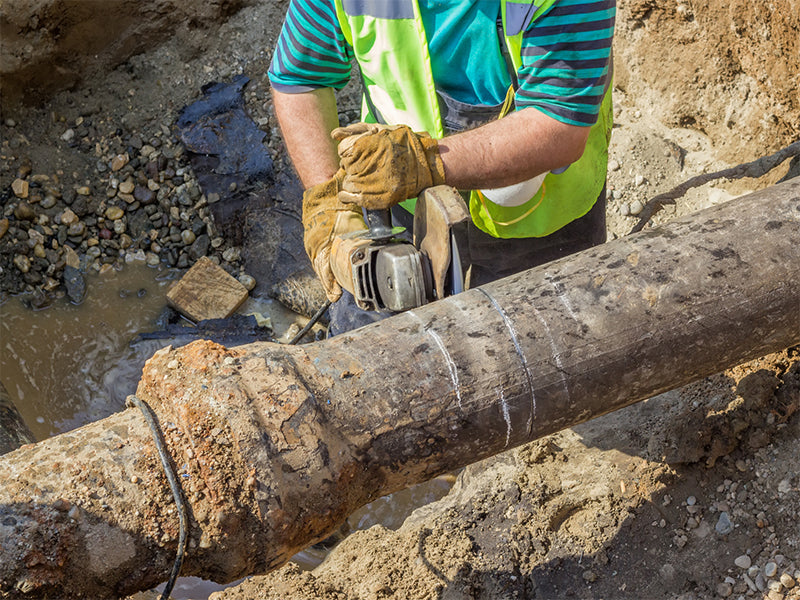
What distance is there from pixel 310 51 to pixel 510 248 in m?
1.16

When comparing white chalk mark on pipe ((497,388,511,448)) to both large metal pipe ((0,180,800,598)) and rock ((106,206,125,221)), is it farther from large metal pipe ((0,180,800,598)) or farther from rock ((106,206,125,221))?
rock ((106,206,125,221))

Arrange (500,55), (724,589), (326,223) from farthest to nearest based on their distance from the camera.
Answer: (326,223)
(500,55)
(724,589)

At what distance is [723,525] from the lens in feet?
7.64

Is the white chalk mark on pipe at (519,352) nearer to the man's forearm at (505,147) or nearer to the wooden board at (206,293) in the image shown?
the man's forearm at (505,147)

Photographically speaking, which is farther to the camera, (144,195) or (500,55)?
(144,195)

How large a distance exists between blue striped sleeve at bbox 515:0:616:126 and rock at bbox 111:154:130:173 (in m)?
3.44

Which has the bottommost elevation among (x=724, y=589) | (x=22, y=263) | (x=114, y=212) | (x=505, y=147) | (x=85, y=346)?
(x=724, y=589)

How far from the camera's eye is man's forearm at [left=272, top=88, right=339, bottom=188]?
9.67 feet

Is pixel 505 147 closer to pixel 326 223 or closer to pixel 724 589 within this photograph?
pixel 326 223

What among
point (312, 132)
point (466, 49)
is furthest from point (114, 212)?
point (466, 49)

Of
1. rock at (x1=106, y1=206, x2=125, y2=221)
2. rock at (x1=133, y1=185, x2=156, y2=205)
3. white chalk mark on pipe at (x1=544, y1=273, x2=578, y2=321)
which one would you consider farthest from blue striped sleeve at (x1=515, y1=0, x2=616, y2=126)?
rock at (x1=106, y1=206, x2=125, y2=221)

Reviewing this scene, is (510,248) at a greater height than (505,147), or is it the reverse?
(505,147)

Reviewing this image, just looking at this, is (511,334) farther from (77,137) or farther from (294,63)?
(77,137)

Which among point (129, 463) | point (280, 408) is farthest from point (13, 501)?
point (280, 408)
